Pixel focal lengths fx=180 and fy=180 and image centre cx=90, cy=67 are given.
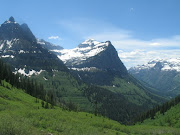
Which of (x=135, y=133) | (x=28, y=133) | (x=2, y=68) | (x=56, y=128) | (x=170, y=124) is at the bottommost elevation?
(x=170, y=124)

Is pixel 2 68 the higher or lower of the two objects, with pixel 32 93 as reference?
higher

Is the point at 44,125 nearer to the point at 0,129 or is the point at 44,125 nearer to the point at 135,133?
the point at 0,129

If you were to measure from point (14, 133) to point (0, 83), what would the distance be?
122m

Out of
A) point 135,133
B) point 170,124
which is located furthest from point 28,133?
point 170,124

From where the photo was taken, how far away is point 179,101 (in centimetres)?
14562

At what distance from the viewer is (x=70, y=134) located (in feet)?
103

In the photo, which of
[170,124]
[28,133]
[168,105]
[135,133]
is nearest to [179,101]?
[168,105]

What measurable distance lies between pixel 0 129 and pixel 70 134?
46.1ft

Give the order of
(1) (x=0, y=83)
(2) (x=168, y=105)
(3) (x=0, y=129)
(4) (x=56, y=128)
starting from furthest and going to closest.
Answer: (2) (x=168, y=105) < (1) (x=0, y=83) < (4) (x=56, y=128) < (3) (x=0, y=129)

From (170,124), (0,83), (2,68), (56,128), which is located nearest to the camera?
(56,128)

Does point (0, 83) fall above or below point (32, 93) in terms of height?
above

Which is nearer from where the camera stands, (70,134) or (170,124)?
(70,134)

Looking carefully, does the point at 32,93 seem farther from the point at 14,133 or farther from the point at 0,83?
the point at 14,133

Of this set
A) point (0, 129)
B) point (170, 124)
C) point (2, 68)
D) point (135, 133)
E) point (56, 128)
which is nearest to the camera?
point (0, 129)
